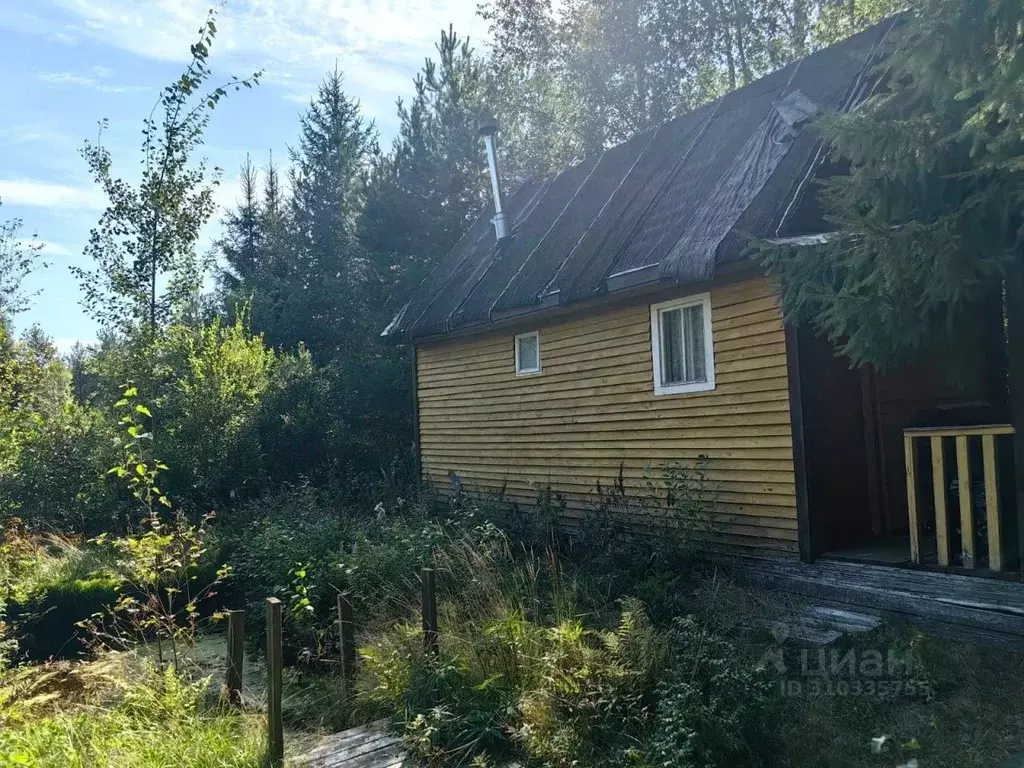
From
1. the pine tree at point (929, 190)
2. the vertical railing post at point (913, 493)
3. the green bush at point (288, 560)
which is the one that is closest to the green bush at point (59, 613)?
the green bush at point (288, 560)

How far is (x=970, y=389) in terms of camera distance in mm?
7699

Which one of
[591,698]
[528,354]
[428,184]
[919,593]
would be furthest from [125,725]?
[428,184]

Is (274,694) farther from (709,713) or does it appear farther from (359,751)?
(709,713)

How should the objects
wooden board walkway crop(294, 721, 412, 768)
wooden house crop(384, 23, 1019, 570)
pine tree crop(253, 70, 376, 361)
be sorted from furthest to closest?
pine tree crop(253, 70, 376, 361), wooden house crop(384, 23, 1019, 570), wooden board walkway crop(294, 721, 412, 768)

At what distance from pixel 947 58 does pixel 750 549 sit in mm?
4495

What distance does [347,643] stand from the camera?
5.77 m

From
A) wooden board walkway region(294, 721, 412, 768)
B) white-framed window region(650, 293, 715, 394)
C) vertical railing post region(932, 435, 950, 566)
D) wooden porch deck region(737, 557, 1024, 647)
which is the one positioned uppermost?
white-framed window region(650, 293, 715, 394)

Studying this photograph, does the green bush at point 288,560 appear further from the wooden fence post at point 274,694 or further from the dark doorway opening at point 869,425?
the dark doorway opening at point 869,425

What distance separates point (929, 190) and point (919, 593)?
9.10 ft

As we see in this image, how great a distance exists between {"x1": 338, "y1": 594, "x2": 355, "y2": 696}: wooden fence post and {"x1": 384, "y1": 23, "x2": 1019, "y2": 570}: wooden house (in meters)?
3.72

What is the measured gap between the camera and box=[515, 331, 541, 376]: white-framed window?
34.3ft

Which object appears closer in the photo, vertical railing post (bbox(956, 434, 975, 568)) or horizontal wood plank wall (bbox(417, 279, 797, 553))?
vertical railing post (bbox(956, 434, 975, 568))

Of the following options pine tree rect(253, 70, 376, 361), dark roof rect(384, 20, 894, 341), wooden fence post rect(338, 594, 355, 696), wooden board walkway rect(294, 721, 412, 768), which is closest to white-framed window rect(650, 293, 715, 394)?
dark roof rect(384, 20, 894, 341)

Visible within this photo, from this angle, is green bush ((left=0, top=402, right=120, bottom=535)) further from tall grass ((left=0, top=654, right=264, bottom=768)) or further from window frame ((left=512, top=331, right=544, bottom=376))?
tall grass ((left=0, top=654, right=264, bottom=768))
